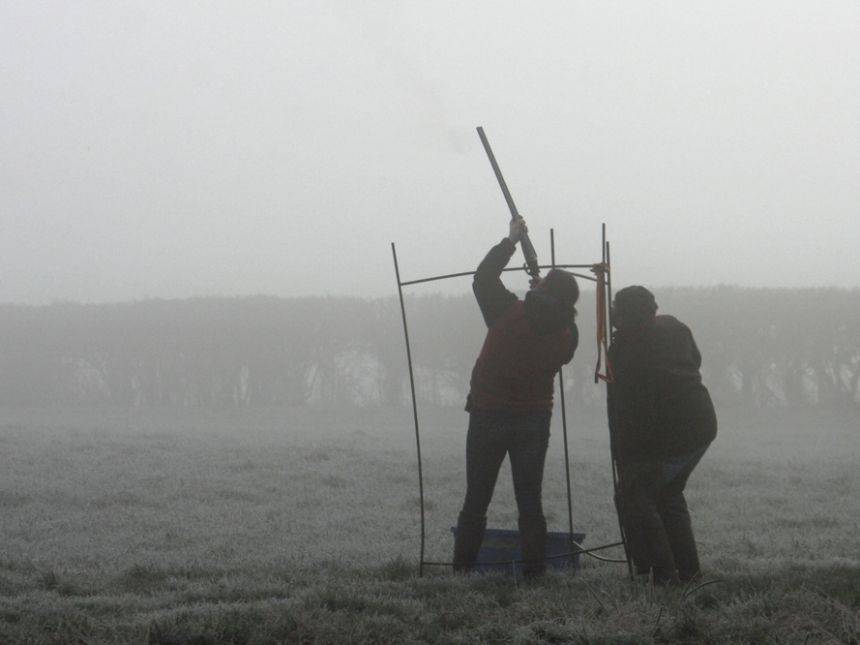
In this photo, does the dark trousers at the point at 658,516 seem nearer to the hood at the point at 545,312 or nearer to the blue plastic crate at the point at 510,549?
the blue plastic crate at the point at 510,549

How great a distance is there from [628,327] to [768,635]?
215 centimetres

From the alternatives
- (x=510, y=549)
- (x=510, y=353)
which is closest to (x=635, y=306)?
(x=510, y=353)

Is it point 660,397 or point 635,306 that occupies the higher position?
point 635,306

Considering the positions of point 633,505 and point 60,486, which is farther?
point 60,486

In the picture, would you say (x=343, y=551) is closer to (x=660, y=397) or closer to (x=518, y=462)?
(x=518, y=462)

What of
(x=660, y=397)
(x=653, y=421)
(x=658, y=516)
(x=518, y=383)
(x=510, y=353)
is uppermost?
(x=510, y=353)

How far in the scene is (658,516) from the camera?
20.5 ft

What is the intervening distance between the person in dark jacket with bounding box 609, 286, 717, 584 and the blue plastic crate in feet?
2.45

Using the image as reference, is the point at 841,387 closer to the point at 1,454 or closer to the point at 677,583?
the point at 1,454

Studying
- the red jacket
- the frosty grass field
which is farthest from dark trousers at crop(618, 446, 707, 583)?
the red jacket

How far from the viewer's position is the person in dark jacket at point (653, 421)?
6.23 metres

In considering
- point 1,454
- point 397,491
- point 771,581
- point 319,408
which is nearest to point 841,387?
point 319,408

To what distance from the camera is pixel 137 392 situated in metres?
40.6

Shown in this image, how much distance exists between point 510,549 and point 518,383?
51.7 inches
